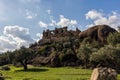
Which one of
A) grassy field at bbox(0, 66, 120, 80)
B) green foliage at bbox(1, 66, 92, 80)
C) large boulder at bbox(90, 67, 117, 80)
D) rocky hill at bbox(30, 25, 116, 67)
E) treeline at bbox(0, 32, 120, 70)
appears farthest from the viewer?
rocky hill at bbox(30, 25, 116, 67)

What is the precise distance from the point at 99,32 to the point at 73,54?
2507cm

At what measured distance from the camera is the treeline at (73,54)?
10337 cm

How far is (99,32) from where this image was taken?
16012 cm

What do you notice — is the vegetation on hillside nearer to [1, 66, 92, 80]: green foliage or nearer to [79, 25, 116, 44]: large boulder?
[79, 25, 116, 44]: large boulder

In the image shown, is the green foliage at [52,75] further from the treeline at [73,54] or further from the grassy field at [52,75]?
the treeline at [73,54]

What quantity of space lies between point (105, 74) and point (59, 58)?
108972mm

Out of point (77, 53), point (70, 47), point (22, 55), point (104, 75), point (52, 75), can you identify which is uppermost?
point (70, 47)

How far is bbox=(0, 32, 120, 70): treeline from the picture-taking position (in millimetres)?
103369

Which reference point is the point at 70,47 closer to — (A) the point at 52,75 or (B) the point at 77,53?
(B) the point at 77,53

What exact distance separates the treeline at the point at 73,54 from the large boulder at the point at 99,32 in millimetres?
5077

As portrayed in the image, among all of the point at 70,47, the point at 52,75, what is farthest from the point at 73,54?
the point at 52,75

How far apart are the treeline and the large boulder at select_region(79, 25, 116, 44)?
16.7 ft

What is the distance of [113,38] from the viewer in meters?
131

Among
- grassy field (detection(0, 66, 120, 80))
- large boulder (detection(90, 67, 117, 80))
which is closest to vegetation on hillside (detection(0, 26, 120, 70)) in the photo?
grassy field (detection(0, 66, 120, 80))
